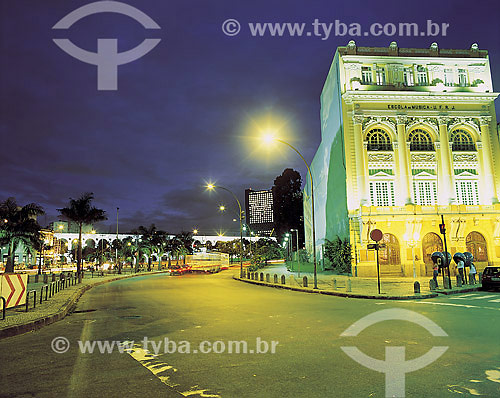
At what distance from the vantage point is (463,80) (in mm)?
37844

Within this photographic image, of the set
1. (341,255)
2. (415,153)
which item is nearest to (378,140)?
(415,153)

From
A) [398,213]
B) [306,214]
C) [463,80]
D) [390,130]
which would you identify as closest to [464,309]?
[398,213]

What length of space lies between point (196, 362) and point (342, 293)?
13350 mm

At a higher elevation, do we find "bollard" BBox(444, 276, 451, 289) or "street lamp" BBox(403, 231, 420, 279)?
"street lamp" BBox(403, 231, 420, 279)

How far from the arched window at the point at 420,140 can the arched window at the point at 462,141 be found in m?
2.21

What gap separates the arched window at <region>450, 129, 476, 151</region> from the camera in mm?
36969

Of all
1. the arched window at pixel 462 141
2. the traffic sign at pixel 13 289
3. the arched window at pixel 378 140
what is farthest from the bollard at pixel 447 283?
the arched window at pixel 462 141

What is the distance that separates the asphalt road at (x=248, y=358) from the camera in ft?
17.8

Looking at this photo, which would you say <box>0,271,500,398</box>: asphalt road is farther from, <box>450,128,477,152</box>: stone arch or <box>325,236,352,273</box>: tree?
<box>450,128,477,152</box>: stone arch

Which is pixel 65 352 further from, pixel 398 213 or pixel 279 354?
pixel 398 213

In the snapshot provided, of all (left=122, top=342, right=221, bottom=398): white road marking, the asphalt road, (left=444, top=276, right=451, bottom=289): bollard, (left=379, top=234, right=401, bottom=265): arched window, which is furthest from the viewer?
(left=379, top=234, right=401, bottom=265): arched window

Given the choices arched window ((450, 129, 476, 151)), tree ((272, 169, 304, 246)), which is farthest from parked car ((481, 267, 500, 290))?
tree ((272, 169, 304, 246))

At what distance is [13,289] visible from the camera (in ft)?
44.2

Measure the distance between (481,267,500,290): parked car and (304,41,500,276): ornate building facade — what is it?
514 inches
